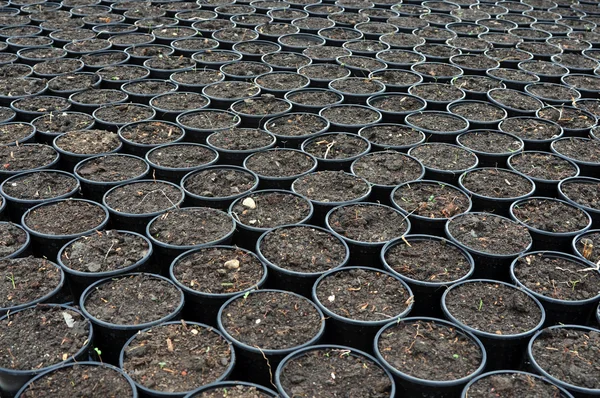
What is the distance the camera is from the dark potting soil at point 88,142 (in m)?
4.21

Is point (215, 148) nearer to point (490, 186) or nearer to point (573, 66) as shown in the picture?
point (490, 186)

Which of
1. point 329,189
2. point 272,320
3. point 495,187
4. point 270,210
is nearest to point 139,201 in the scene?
point 270,210

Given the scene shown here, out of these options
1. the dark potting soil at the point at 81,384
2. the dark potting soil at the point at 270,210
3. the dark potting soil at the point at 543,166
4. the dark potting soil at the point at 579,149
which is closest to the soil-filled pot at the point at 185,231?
the dark potting soil at the point at 270,210

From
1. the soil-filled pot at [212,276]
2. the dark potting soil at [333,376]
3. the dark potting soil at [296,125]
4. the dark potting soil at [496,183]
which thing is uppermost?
the dark potting soil at [296,125]

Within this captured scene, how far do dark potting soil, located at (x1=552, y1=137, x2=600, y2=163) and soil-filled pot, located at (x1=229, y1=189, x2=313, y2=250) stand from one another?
6.64ft

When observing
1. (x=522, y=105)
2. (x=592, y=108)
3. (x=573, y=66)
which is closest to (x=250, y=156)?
(x=522, y=105)

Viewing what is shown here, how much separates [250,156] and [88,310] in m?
1.70

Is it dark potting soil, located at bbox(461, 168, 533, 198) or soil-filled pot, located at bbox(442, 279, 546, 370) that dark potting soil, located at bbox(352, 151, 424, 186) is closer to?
dark potting soil, located at bbox(461, 168, 533, 198)

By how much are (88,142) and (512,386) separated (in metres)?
3.14

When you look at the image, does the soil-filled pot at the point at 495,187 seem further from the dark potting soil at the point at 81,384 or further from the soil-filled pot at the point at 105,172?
the dark potting soil at the point at 81,384

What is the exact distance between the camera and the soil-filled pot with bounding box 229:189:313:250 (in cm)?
350

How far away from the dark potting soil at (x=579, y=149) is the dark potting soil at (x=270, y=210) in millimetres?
2029

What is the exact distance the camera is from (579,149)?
4477 mm

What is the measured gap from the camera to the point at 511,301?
9.84ft
